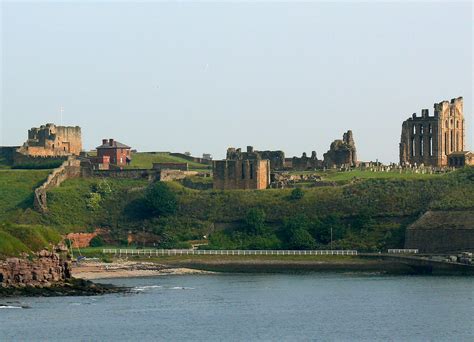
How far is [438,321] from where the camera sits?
294 feet

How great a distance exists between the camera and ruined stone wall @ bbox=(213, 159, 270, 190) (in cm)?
14325

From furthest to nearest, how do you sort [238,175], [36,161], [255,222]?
[36,161], [238,175], [255,222]

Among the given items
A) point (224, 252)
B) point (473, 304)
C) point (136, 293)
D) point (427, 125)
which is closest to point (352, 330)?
point (473, 304)

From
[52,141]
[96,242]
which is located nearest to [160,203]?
[96,242]

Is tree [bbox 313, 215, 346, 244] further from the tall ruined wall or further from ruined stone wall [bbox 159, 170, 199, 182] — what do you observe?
the tall ruined wall

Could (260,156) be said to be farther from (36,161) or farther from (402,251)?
(402,251)

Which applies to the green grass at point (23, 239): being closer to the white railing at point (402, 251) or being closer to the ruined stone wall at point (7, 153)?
the white railing at point (402, 251)

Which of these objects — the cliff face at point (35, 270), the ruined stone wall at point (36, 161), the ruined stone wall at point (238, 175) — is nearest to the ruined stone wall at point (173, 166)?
the ruined stone wall at point (36, 161)

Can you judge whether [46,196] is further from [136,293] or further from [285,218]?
[136,293]

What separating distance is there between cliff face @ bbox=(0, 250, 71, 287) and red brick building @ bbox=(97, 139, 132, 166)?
54565 mm

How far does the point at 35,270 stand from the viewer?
3910 inches

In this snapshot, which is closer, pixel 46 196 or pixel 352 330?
pixel 352 330

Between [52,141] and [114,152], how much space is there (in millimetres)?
5930

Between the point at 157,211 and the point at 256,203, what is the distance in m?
7.91
